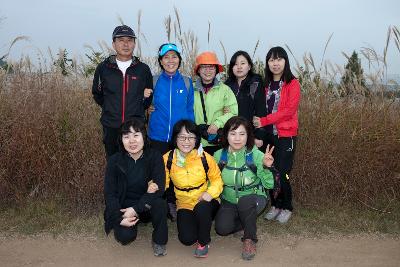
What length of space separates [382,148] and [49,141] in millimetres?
3449

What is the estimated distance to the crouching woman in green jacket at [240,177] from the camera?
12.1 feet

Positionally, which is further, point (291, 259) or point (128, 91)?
point (128, 91)

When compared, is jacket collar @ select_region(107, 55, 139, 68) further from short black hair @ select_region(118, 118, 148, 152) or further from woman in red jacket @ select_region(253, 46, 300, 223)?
woman in red jacket @ select_region(253, 46, 300, 223)

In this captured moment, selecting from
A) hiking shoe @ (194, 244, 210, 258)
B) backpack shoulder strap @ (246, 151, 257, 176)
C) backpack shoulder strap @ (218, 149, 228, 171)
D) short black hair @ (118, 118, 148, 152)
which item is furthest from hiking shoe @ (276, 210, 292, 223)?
short black hair @ (118, 118, 148, 152)

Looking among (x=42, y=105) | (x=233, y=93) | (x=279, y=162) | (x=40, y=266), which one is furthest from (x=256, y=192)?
(x=42, y=105)

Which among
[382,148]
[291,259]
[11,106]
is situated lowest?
[291,259]

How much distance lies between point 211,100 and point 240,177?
0.79m

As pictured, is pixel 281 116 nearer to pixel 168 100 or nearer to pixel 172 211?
A: pixel 168 100

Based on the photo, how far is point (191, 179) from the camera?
3768 millimetres

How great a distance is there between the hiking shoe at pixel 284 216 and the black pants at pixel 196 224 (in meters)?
0.89

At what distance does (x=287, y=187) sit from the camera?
4.30 metres

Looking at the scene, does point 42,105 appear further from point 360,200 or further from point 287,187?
point 360,200

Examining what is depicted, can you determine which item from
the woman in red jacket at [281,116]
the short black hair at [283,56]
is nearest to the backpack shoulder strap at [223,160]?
the woman in red jacket at [281,116]

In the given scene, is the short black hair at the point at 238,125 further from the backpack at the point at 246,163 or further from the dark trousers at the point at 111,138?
the dark trousers at the point at 111,138
